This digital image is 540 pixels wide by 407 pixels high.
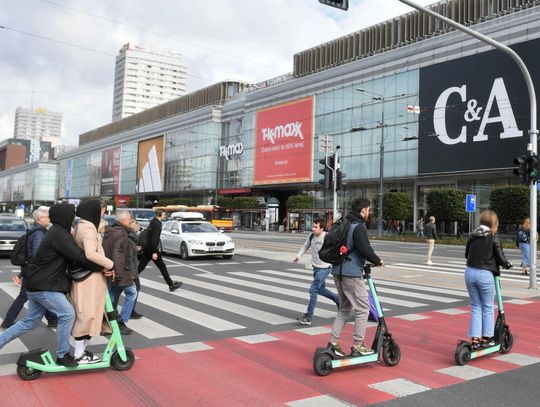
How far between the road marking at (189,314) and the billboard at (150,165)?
82114 millimetres

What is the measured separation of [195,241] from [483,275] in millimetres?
13156

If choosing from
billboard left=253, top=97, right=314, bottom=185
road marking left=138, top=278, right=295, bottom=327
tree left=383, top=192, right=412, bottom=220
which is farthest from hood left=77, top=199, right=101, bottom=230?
billboard left=253, top=97, right=314, bottom=185

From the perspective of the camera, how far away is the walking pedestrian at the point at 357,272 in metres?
5.16

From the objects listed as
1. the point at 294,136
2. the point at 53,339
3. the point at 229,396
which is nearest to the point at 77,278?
the point at 229,396

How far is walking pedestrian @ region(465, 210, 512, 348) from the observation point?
5.72 meters

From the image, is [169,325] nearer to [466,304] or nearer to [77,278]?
[77,278]

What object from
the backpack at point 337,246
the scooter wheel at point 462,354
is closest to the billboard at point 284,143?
the scooter wheel at point 462,354

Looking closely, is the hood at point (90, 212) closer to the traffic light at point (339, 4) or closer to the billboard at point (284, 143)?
the traffic light at point (339, 4)

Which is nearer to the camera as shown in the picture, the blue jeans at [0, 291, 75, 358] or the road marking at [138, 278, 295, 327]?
the blue jeans at [0, 291, 75, 358]

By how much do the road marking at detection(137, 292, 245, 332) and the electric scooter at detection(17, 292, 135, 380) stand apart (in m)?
2.12

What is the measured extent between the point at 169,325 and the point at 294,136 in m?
55.7

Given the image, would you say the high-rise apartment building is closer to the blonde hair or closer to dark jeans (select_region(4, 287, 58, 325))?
dark jeans (select_region(4, 287, 58, 325))

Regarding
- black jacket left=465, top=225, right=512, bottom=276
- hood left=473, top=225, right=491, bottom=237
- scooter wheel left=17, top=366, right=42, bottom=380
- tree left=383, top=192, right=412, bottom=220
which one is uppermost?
tree left=383, top=192, right=412, bottom=220

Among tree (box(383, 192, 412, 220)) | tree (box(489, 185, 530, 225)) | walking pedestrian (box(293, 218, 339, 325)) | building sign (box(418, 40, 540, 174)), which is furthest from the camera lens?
tree (box(383, 192, 412, 220))
